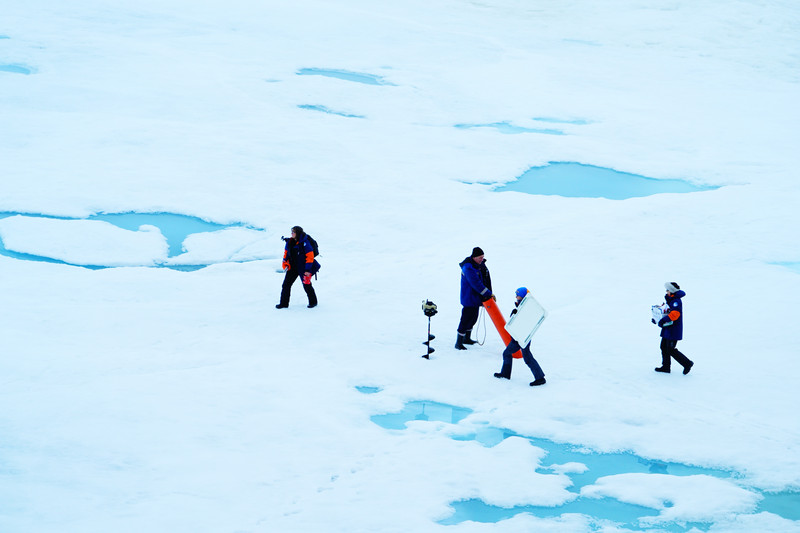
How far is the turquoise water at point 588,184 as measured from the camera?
674 inches

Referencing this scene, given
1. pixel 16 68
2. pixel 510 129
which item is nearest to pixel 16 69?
pixel 16 68

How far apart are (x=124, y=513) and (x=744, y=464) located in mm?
6384

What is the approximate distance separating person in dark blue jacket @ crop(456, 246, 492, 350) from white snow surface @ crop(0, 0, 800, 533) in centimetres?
35

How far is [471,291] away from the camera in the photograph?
31.4 feet

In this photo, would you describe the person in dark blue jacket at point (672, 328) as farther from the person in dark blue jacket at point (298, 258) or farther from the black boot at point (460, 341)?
the person in dark blue jacket at point (298, 258)

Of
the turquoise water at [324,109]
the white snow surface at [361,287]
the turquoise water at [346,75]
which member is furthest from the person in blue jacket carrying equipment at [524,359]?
the turquoise water at [346,75]

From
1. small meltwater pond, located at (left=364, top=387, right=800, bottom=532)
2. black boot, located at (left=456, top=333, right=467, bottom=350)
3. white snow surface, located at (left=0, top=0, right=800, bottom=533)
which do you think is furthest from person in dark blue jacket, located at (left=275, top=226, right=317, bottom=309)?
small meltwater pond, located at (left=364, top=387, right=800, bottom=532)

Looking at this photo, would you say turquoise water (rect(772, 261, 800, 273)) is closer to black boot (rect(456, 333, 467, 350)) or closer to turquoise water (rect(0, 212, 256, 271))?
black boot (rect(456, 333, 467, 350))

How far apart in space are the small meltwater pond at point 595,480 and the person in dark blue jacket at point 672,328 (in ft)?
6.52

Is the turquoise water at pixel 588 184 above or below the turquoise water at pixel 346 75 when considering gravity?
below

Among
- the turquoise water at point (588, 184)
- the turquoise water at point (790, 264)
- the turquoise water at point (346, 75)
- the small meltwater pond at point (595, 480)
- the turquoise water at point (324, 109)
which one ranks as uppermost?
the turquoise water at point (346, 75)

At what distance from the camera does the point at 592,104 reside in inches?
963

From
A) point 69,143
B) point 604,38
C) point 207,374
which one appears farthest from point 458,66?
point 207,374

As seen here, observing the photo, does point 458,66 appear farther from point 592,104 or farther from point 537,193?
point 537,193
